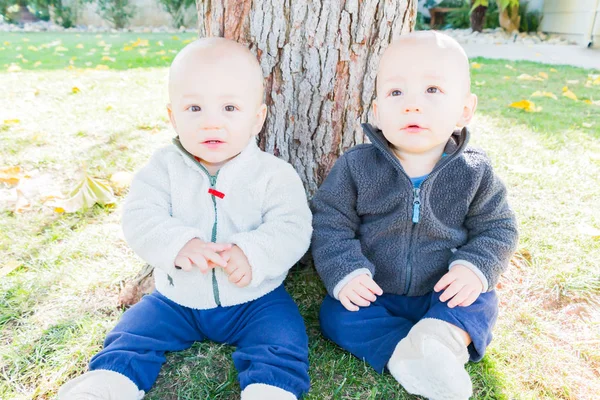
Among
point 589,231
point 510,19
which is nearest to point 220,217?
point 589,231

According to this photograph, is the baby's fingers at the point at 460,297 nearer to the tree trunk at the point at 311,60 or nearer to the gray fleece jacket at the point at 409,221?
the gray fleece jacket at the point at 409,221

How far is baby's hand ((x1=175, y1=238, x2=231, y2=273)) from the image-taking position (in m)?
1.50

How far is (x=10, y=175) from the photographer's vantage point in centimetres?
264

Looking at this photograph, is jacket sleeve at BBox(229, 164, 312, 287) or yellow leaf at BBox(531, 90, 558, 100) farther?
yellow leaf at BBox(531, 90, 558, 100)

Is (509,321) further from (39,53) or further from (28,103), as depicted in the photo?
(39,53)

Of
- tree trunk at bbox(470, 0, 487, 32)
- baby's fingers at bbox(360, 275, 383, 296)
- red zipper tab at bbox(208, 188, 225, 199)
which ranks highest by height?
tree trunk at bbox(470, 0, 487, 32)

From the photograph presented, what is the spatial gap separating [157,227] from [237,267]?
0.28 metres

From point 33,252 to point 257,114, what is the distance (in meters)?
1.15

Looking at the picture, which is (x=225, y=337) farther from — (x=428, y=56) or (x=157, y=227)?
(x=428, y=56)

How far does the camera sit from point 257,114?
1644mm

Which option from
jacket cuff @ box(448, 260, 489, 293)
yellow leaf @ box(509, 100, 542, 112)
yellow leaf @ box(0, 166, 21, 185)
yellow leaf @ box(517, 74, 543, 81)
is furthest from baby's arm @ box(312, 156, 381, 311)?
yellow leaf @ box(517, 74, 543, 81)

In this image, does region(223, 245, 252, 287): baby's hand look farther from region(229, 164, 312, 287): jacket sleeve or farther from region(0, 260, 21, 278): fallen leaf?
region(0, 260, 21, 278): fallen leaf

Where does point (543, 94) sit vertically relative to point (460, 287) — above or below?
above

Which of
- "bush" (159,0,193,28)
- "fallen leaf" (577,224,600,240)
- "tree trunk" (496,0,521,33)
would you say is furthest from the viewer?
"bush" (159,0,193,28)
